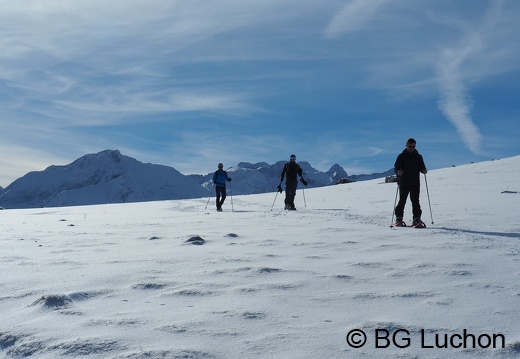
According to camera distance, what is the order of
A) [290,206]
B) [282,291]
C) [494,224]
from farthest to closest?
1. [290,206]
2. [494,224]
3. [282,291]

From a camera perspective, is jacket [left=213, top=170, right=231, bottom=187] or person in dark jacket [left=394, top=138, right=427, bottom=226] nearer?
person in dark jacket [left=394, top=138, right=427, bottom=226]

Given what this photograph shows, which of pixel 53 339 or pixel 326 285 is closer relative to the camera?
pixel 53 339

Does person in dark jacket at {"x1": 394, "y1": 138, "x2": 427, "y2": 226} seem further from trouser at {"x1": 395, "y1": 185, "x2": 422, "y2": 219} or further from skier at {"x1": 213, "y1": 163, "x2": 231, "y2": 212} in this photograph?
skier at {"x1": 213, "y1": 163, "x2": 231, "y2": 212}

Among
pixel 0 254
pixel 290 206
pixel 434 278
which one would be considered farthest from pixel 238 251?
pixel 290 206

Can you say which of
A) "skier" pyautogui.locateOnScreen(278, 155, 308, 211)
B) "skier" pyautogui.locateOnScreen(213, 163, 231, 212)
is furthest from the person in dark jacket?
"skier" pyautogui.locateOnScreen(213, 163, 231, 212)

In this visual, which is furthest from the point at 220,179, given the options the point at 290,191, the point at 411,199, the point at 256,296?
the point at 256,296

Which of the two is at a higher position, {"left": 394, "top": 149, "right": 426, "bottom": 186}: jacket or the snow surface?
{"left": 394, "top": 149, "right": 426, "bottom": 186}: jacket

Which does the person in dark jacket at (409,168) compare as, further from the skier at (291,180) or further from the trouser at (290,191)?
the trouser at (290,191)

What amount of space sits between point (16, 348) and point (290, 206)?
1552 centimetres

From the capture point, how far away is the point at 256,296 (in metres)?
4.54

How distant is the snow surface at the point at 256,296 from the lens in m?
3.34

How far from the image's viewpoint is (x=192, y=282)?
5.10 metres

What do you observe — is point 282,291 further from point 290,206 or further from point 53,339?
point 290,206

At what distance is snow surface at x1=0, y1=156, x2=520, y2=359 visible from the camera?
3340 mm
